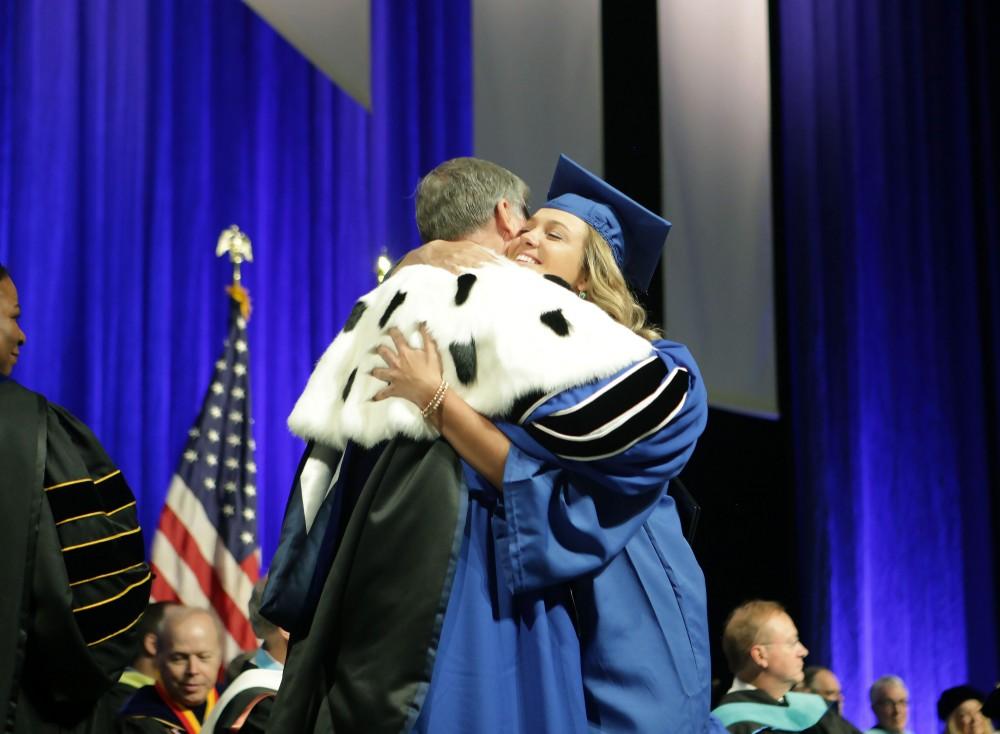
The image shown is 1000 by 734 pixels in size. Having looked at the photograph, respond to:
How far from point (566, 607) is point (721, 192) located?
6205mm

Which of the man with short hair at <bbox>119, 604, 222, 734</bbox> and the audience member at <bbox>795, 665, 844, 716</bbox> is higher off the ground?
the man with short hair at <bbox>119, 604, 222, 734</bbox>

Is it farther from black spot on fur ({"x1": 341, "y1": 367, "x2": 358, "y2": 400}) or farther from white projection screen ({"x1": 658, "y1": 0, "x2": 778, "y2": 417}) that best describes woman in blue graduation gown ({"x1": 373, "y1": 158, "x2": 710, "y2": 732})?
white projection screen ({"x1": 658, "y1": 0, "x2": 778, "y2": 417})

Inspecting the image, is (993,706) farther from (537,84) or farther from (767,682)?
(537,84)

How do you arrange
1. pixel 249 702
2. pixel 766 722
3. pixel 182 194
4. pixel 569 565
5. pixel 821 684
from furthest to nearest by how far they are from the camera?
pixel 821 684
pixel 182 194
pixel 766 722
pixel 249 702
pixel 569 565

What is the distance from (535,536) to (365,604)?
282 millimetres

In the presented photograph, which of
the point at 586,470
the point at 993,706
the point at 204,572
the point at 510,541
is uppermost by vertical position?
the point at 586,470

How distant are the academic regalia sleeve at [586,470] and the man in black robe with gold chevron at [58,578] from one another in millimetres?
1315

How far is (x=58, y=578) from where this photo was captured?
9.52 feet

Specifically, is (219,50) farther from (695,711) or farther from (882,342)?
(695,711)

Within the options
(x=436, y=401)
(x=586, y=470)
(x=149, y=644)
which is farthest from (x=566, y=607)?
(x=149, y=644)

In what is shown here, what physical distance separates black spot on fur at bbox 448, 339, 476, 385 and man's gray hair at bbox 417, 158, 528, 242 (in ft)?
1.49

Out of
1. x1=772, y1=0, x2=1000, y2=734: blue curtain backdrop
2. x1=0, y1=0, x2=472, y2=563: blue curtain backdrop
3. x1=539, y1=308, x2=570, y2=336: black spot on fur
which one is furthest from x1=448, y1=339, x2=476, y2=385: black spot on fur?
x1=772, y1=0, x2=1000, y2=734: blue curtain backdrop

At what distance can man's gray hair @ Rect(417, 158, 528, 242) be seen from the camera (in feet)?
8.14

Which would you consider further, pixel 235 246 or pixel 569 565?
pixel 235 246
